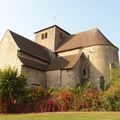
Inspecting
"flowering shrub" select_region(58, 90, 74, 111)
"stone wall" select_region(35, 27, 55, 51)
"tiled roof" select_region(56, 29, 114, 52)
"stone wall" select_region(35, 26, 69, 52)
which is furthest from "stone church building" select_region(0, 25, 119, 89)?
"flowering shrub" select_region(58, 90, 74, 111)

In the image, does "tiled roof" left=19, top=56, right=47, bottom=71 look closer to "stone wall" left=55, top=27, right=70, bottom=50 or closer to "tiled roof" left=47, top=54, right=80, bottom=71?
"tiled roof" left=47, top=54, right=80, bottom=71

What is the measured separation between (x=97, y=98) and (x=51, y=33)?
20852mm

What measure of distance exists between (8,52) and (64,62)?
26.2 feet

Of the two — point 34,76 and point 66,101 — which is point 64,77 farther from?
point 66,101

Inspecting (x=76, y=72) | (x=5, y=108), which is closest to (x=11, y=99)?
(x=5, y=108)

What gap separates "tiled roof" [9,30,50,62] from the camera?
32.3 metres

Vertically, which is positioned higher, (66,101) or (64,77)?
(64,77)

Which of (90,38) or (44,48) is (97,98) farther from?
(44,48)

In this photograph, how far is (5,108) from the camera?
74.5 feet

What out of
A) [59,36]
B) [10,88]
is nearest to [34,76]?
[10,88]

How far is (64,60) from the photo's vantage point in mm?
33469

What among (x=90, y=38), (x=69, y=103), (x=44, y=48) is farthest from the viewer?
(x=44, y=48)

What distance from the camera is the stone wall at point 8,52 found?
1197 inches

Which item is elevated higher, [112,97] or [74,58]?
[74,58]
